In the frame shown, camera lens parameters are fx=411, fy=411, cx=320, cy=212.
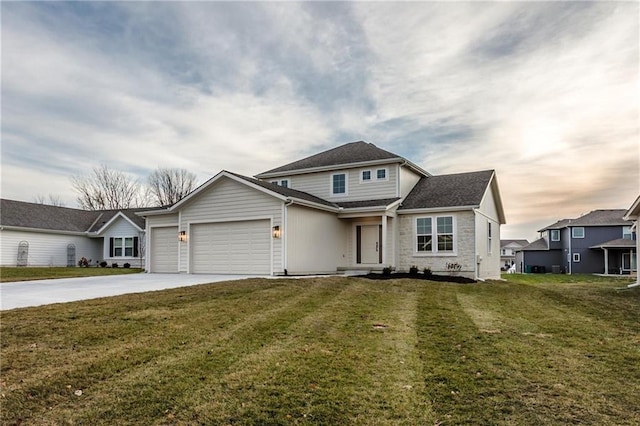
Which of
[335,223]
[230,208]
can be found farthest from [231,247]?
[335,223]

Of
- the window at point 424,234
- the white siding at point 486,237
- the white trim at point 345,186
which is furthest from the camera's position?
the white trim at point 345,186

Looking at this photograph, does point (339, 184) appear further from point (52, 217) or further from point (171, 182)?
point (171, 182)

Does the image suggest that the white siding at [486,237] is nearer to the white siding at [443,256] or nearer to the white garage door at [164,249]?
the white siding at [443,256]

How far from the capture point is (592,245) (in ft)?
120

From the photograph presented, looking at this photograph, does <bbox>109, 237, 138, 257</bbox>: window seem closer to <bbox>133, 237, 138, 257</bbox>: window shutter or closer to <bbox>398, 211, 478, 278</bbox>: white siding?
<bbox>133, 237, 138, 257</bbox>: window shutter

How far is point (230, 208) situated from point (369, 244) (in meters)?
6.47

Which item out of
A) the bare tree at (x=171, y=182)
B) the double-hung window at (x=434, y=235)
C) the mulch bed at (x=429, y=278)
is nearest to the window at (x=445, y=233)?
the double-hung window at (x=434, y=235)

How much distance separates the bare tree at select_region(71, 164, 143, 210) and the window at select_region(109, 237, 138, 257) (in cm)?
A: 1886

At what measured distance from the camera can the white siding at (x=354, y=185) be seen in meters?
18.6

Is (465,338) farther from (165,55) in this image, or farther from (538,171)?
(538,171)

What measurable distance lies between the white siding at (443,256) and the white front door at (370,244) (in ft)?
3.48

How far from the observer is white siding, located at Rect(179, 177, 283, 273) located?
15.2m

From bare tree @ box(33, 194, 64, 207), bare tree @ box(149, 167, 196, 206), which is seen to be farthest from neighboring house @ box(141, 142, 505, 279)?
bare tree @ box(33, 194, 64, 207)

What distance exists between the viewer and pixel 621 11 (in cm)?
1113
